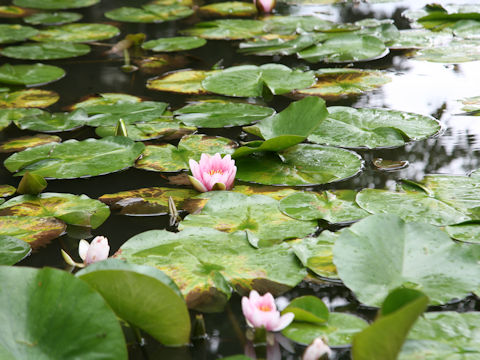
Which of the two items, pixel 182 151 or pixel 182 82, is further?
pixel 182 82

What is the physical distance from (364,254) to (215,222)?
40cm

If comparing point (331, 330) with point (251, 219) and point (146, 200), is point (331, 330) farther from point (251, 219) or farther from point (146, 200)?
point (146, 200)

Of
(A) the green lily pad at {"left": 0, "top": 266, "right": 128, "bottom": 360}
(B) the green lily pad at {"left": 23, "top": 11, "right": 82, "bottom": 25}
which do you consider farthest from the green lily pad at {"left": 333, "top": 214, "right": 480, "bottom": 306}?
(B) the green lily pad at {"left": 23, "top": 11, "right": 82, "bottom": 25}

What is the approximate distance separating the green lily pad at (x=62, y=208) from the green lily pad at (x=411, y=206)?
2.22 feet

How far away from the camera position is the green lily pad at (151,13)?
12.3 feet

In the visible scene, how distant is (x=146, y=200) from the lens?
154 cm

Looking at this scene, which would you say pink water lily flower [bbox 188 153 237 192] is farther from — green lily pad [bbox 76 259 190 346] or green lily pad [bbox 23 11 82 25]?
green lily pad [bbox 23 11 82 25]

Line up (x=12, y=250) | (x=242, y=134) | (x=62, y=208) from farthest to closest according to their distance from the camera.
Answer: (x=242, y=134), (x=62, y=208), (x=12, y=250)

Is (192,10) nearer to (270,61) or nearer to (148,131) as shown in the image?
(270,61)

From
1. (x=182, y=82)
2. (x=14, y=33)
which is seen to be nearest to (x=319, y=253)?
(x=182, y=82)

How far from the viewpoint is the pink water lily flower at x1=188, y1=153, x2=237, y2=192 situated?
152cm

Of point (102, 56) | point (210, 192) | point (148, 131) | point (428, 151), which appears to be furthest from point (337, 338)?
point (102, 56)

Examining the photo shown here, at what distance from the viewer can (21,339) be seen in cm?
90

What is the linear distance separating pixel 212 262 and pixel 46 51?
90.9 inches
